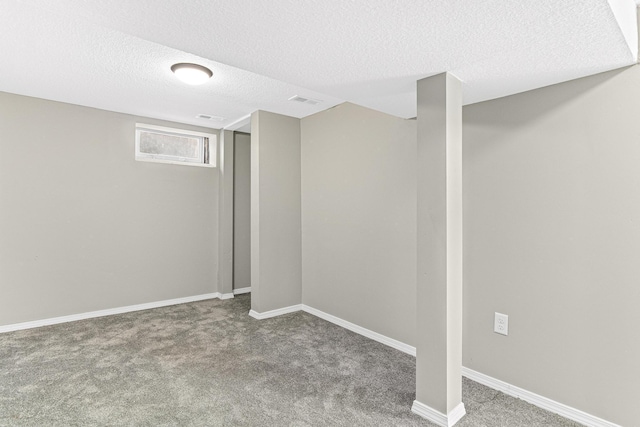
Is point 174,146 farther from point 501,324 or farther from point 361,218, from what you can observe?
point 501,324

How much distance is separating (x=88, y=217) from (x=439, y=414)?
12.6 ft

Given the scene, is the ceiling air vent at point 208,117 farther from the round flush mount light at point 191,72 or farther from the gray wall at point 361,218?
the round flush mount light at point 191,72

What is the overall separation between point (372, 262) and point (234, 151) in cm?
268

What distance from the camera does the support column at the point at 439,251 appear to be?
1966 mm

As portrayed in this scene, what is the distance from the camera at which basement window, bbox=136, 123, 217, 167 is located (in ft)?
13.8

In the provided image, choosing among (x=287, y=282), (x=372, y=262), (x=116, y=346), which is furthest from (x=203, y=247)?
(x=372, y=262)

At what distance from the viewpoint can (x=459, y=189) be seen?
2.05 m

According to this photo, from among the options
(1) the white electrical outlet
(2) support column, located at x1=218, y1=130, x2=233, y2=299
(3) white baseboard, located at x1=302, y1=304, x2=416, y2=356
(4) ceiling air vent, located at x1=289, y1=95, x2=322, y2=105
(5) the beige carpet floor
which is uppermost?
(4) ceiling air vent, located at x1=289, y1=95, x2=322, y2=105

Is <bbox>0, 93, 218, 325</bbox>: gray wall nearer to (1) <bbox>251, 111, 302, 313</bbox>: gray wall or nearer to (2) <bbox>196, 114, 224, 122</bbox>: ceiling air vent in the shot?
(2) <bbox>196, 114, 224, 122</bbox>: ceiling air vent

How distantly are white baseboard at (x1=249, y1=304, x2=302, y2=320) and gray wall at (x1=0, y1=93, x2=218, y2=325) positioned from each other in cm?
112

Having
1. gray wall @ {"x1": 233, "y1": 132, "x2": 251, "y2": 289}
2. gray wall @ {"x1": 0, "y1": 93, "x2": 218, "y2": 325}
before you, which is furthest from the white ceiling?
gray wall @ {"x1": 233, "y1": 132, "x2": 251, "y2": 289}

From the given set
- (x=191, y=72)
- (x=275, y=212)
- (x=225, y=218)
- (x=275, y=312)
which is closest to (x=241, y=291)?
(x=225, y=218)

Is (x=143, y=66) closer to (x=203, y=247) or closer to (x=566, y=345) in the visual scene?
(x=203, y=247)

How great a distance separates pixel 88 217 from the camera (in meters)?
3.80
